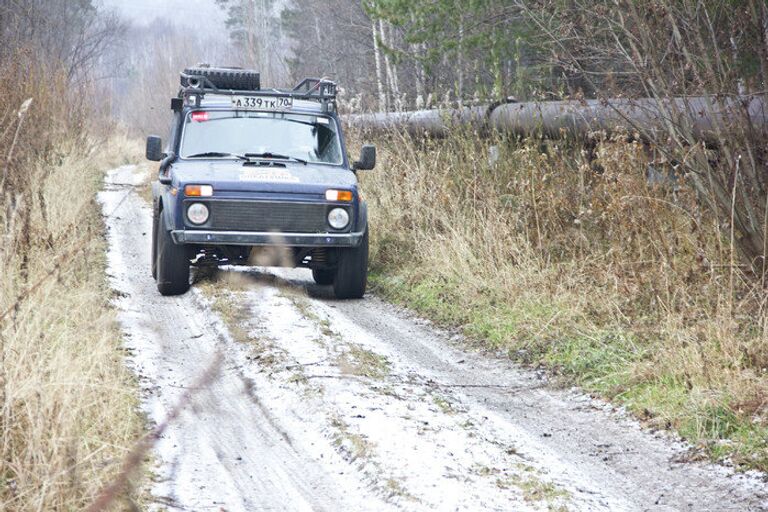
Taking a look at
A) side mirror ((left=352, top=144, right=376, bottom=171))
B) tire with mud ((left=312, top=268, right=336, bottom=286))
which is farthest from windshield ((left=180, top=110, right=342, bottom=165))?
tire with mud ((left=312, top=268, right=336, bottom=286))

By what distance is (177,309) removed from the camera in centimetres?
878

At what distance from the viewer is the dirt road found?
4.46 meters

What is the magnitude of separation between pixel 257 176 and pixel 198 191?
1.75 feet

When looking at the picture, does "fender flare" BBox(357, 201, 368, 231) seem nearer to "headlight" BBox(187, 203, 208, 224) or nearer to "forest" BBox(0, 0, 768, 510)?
"forest" BBox(0, 0, 768, 510)

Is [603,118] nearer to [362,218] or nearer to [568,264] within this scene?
[568,264]

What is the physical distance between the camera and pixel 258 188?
898 cm

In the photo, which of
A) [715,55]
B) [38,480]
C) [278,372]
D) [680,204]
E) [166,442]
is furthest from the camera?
[680,204]

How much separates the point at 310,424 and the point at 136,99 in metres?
64.4

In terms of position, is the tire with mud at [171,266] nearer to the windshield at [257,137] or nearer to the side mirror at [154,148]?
the side mirror at [154,148]

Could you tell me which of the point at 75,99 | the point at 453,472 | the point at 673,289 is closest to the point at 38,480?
the point at 453,472

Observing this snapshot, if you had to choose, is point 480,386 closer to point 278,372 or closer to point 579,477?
point 278,372

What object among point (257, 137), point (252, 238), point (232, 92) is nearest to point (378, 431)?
point (252, 238)

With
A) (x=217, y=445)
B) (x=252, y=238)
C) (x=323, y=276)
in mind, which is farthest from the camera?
(x=323, y=276)

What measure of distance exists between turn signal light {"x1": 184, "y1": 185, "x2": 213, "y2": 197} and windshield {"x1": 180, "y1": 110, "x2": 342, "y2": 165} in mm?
859
